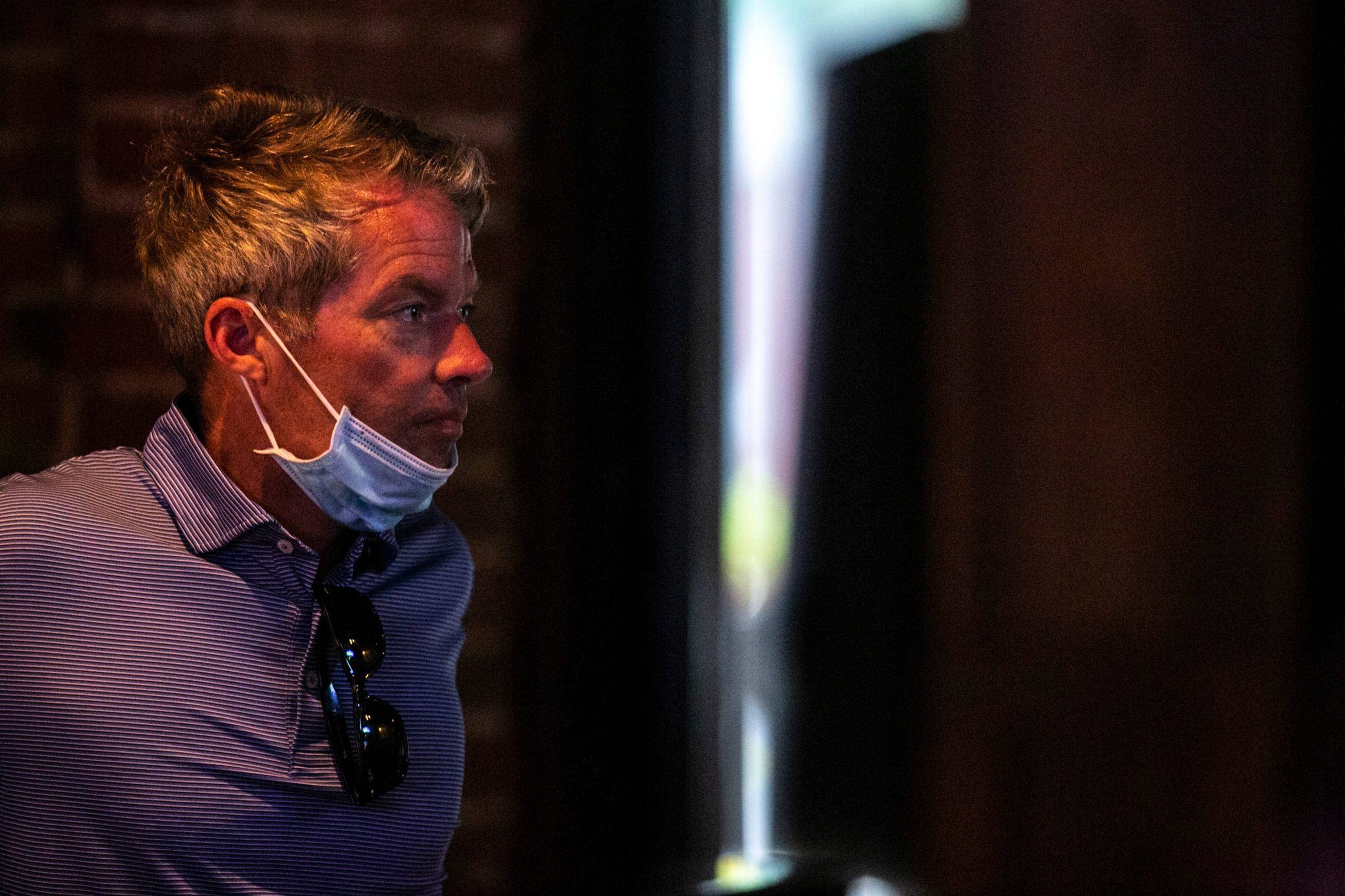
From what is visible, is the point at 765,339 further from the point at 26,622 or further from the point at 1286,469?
the point at 26,622

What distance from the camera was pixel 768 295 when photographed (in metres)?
3.24

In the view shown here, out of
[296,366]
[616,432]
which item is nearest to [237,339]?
[296,366]

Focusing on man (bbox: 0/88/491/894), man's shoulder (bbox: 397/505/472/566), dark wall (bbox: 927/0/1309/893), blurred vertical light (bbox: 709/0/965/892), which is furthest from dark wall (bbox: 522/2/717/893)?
blurred vertical light (bbox: 709/0/965/892)

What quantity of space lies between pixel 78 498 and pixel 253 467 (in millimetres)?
175

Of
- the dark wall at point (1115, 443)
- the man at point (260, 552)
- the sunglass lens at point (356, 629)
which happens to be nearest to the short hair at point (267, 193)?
the man at point (260, 552)

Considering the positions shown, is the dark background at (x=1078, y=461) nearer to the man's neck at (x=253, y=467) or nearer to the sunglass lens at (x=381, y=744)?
the man's neck at (x=253, y=467)

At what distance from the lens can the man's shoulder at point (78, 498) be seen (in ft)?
3.91

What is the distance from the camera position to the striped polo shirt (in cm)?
116

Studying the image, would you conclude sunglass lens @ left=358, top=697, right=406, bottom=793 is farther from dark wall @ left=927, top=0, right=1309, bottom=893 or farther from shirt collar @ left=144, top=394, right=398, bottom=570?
dark wall @ left=927, top=0, right=1309, bottom=893

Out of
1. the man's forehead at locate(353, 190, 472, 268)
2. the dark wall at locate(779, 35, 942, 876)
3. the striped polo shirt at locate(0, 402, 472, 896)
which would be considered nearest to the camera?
the striped polo shirt at locate(0, 402, 472, 896)

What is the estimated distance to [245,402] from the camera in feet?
4.32

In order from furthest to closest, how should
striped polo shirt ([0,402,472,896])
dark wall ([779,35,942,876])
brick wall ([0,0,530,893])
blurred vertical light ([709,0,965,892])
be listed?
blurred vertical light ([709,0,965,892])
dark wall ([779,35,942,876])
brick wall ([0,0,530,893])
striped polo shirt ([0,402,472,896])

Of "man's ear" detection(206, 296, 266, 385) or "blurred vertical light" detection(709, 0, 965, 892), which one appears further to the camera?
"blurred vertical light" detection(709, 0, 965, 892)

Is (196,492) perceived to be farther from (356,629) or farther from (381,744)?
(381,744)
